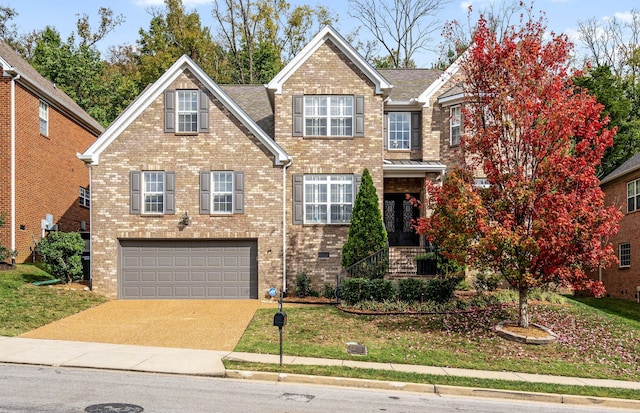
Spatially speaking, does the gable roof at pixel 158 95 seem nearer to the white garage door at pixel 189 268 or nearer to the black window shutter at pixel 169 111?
the black window shutter at pixel 169 111

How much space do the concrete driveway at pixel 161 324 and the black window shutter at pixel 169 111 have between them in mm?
6081

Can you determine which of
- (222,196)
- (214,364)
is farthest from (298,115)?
(214,364)

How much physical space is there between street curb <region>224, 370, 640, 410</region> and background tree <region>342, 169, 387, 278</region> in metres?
8.36

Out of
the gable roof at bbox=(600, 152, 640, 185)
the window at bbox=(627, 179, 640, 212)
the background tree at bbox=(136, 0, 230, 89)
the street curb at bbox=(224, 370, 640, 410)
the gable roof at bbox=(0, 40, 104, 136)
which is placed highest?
the background tree at bbox=(136, 0, 230, 89)

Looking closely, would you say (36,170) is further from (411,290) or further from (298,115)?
(411,290)

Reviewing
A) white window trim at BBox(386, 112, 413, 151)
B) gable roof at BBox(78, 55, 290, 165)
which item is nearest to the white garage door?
gable roof at BBox(78, 55, 290, 165)

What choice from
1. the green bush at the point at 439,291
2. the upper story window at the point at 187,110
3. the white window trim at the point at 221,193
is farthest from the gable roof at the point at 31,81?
the green bush at the point at 439,291

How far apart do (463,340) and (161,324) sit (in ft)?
26.4

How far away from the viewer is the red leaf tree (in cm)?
1421

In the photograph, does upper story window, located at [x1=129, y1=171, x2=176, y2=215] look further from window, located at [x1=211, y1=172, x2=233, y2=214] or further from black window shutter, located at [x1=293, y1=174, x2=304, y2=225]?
black window shutter, located at [x1=293, y1=174, x2=304, y2=225]

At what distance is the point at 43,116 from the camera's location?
25234 mm

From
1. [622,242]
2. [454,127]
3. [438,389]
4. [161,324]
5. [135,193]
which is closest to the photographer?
[438,389]

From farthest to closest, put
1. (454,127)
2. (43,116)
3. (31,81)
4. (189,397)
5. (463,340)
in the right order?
(43,116), (31,81), (454,127), (463,340), (189,397)

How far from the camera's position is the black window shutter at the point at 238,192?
20531 millimetres
